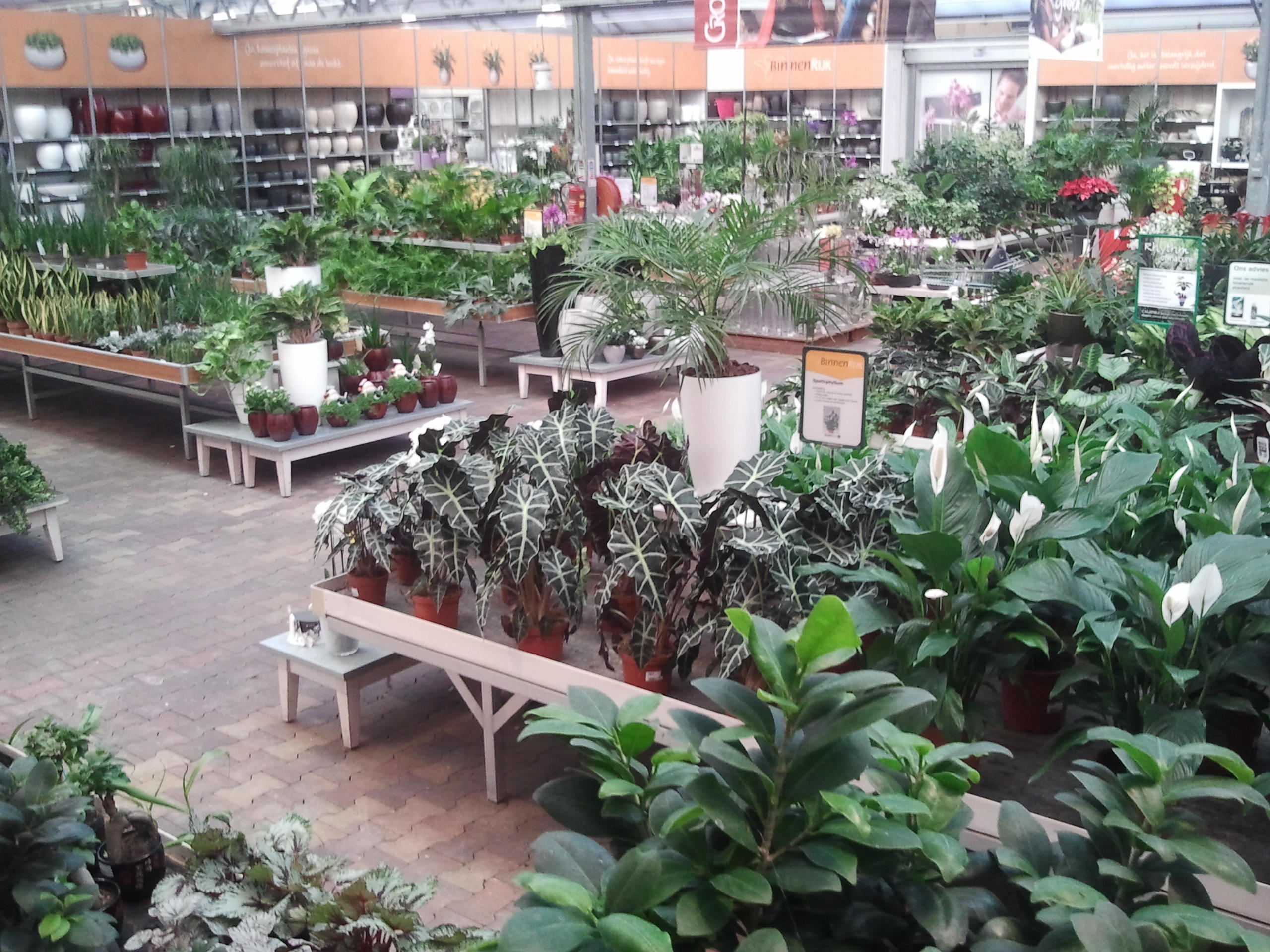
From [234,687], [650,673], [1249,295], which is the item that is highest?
[1249,295]

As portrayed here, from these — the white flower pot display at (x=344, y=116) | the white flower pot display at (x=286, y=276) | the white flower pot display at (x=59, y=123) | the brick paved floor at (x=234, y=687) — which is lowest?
the brick paved floor at (x=234, y=687)

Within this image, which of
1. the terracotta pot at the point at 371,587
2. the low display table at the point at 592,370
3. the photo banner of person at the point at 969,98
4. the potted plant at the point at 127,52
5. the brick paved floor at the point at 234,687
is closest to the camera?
the brick paved floor at the point at 234,687

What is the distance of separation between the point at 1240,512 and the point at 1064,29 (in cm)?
731

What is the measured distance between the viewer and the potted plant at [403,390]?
773 cm

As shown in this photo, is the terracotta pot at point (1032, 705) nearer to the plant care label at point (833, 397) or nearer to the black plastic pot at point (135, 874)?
the plant care label at point (833, 397)

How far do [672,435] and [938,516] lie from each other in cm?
153

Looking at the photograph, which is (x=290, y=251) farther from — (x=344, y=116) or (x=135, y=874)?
(x=344, y=116)

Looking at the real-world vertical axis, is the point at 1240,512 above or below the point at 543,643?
above

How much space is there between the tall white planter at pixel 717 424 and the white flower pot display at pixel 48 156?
39.7 feet

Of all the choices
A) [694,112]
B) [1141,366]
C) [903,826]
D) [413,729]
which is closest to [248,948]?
[903,826]

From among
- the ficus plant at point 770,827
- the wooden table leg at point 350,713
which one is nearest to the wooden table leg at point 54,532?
the wooden table leg at point 350,713

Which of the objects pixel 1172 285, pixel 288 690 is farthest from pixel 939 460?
pixel 1172 285

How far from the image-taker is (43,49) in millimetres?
13523

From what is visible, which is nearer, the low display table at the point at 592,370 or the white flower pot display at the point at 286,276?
the white flower pot display at the point at 286,276
